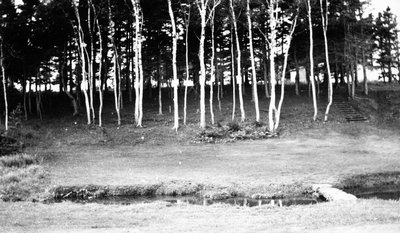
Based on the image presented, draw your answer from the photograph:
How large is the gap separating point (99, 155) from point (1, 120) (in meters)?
19.1

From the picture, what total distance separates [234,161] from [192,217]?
44.3 feet

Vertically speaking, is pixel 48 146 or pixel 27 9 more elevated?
pixel 27 9

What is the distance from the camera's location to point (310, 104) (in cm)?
4503

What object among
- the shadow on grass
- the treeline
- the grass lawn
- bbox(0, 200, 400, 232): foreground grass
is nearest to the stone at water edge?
the grass lawn

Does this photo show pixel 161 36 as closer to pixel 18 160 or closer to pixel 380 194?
pixel 18 160

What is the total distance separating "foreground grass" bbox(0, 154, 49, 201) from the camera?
1945cm

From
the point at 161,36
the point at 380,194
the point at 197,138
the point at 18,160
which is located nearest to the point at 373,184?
the point at 380,194

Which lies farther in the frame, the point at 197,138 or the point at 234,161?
the point at 197,138

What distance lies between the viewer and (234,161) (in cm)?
2653

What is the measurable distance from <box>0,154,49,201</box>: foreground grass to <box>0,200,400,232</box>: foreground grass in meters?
3.93

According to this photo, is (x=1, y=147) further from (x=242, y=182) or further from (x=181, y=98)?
(x=181, y=98)

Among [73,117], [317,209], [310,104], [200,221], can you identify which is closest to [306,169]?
[317,209]

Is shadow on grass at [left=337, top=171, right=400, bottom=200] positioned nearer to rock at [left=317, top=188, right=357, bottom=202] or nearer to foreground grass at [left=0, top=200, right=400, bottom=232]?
rock at [left=317, top=188, right=357, bottom=202]

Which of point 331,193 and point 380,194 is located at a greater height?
point 331,193
